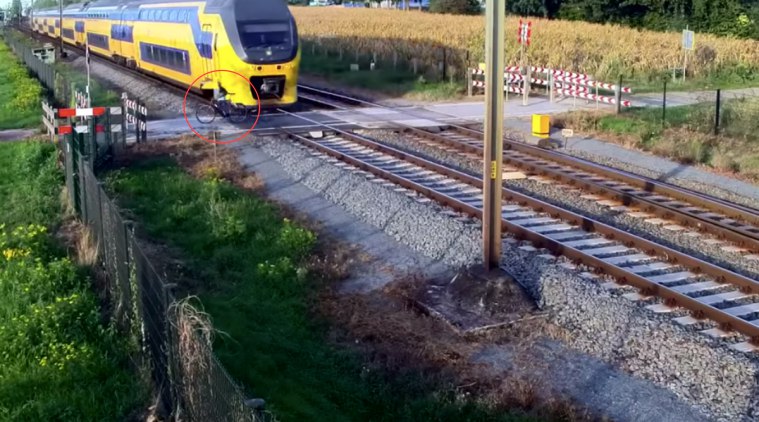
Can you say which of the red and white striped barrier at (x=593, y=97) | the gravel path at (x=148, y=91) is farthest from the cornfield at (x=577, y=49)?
the gravel path at (x=148, y=91)

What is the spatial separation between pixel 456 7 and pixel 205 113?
1981 inches

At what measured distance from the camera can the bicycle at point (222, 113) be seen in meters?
22.2

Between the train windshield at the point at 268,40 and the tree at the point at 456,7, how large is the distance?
167 feet

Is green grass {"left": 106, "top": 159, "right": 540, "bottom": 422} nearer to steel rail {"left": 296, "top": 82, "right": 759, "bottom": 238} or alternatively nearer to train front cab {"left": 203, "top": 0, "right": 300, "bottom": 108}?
train front cab {"left": 203, "top": 0, "right": 300, "bottom": 108}

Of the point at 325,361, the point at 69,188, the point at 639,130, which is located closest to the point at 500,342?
the point at 325,361

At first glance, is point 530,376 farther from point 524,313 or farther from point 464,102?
point 464,102

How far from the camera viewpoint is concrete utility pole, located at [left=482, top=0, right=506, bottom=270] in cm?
955

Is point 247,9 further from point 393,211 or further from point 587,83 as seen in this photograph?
point 587,83

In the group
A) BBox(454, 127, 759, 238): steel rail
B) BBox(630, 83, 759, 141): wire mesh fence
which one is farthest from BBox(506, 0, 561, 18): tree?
BBox(454, 127, 759, 238): steel rail

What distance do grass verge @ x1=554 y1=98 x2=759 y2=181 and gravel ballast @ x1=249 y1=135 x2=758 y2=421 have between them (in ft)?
23.4

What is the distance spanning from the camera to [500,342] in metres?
8.65

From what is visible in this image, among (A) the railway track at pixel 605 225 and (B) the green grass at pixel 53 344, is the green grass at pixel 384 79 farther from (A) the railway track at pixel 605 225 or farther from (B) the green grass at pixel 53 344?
(B) the green grass at pixel 53 344

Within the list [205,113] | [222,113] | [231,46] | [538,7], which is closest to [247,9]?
[231,46]

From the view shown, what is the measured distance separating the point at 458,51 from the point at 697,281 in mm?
26660
